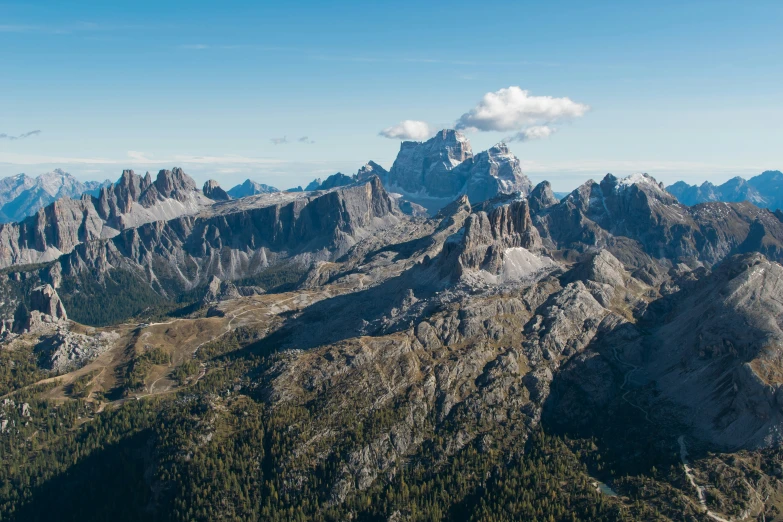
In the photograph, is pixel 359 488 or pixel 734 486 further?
pixel 359 488

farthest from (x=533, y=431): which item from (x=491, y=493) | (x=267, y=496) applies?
(x=267, y=496)

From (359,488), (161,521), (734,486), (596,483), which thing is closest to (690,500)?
(734,486)

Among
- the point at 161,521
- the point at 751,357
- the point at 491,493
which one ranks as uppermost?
the point at 751,357

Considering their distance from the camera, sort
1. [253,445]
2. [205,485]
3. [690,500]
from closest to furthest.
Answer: [690,500] < [205,485] < [253,445]

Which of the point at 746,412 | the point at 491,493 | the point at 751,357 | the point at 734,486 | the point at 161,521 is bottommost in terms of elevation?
the point at 161,521

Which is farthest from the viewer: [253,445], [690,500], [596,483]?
[253,445]

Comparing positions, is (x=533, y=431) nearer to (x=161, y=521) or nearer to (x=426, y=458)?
(x=426, y=458)

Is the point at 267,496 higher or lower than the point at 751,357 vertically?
lower

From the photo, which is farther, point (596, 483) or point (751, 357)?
point (751, 357)

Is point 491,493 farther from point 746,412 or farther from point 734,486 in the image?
point 746,412
